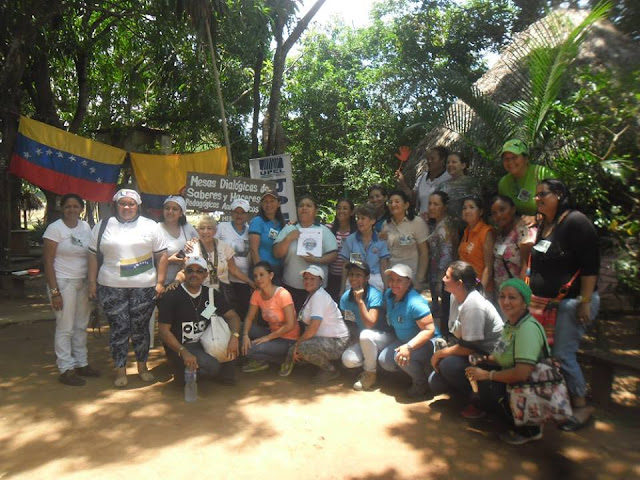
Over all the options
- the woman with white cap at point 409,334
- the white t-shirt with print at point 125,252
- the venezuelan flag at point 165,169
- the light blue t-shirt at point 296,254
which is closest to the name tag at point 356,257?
the light blue t-shirt at point 296,254

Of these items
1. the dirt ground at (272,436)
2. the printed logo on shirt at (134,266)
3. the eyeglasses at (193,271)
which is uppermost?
the printed logo on shirt at (134,266)

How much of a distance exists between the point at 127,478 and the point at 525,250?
10.6ft

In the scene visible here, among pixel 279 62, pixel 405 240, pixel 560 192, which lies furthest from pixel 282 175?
pixel 560 192

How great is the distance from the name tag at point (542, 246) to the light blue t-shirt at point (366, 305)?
1422 millimetres

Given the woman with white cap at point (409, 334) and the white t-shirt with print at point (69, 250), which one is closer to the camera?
the woman with white cap at point (409, 334)

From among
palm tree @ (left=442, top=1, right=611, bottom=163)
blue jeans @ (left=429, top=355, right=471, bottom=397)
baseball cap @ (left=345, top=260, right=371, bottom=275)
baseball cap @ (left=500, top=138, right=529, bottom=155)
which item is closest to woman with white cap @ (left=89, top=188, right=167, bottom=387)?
baseball cap @ (left=345, top=260, right=371, bottom=275)

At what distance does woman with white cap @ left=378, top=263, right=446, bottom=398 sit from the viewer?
4.16 metres

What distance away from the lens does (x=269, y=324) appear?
486 centimetres

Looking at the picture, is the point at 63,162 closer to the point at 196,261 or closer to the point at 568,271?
the point at 196,261

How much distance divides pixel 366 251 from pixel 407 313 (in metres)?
0.90

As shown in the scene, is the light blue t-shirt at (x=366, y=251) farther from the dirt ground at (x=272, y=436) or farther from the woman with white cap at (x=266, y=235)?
the dirt ground at (x=272, y=436)

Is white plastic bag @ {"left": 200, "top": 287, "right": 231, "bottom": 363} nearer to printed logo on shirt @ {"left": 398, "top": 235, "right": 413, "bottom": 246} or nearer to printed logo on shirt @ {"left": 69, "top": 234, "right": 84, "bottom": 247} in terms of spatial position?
printed logo on shirt @ {"left": 69, "top": 234, "right": 84, "bottom": 247}

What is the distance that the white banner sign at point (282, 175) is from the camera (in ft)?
24.7

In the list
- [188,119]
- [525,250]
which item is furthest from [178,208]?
[188,119]
